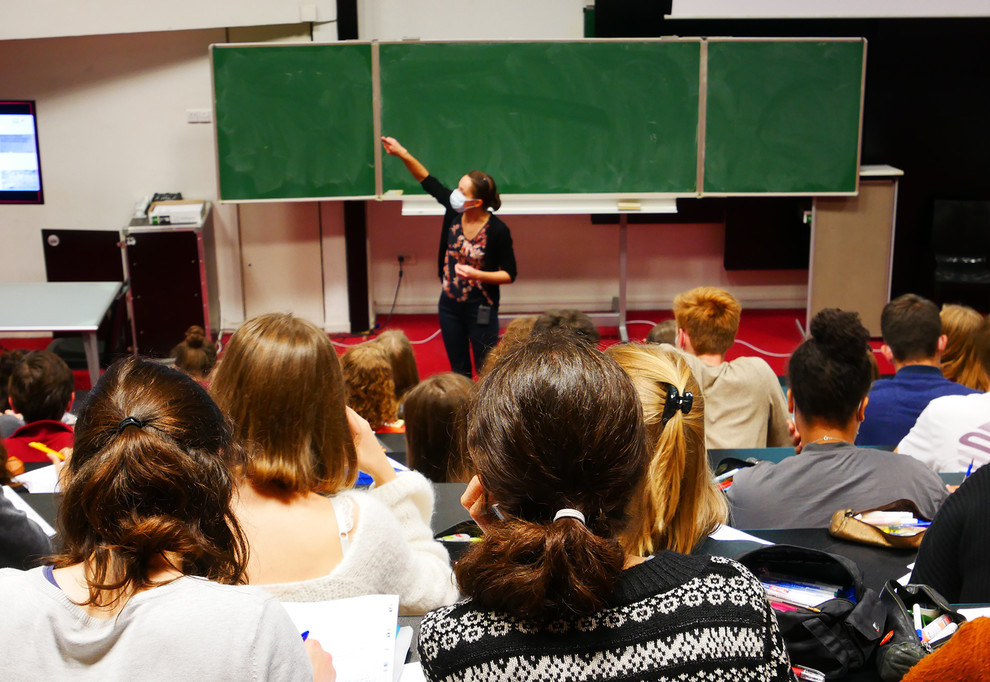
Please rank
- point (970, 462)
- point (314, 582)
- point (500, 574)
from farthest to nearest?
1. point (970, 462)
2. point (314, 582)
3. point (500, 574)

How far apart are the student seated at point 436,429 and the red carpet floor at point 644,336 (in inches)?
122

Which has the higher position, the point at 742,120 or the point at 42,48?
the point at 42,48

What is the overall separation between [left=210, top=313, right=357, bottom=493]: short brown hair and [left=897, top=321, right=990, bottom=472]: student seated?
5.48ft

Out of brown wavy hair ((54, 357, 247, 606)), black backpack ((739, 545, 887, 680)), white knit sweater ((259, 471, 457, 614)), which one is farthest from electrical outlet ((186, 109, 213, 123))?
black backpack ((739, 545, 887, 680))

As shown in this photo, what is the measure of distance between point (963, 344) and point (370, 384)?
2211 millimetres

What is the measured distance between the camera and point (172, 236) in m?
5.64

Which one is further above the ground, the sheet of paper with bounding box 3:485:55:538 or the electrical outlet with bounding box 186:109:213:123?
the electrical outlet with bounding box 186:109:213:123

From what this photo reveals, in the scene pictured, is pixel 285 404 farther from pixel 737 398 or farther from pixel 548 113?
pixel 548 113

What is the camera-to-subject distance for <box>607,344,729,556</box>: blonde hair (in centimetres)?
143

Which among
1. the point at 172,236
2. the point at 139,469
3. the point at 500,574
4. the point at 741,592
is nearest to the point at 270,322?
the point at 139,469

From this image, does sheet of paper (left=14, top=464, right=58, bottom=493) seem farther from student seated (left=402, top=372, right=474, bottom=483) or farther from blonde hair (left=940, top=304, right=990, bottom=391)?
blonde hair (left=940, top=304, right=990, bottom=391)

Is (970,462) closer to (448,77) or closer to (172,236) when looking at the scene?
(448,77)

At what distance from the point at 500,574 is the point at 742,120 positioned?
212 inches

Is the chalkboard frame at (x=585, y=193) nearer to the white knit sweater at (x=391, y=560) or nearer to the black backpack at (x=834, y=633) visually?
the white knit sweater at (x=391, y=560)
